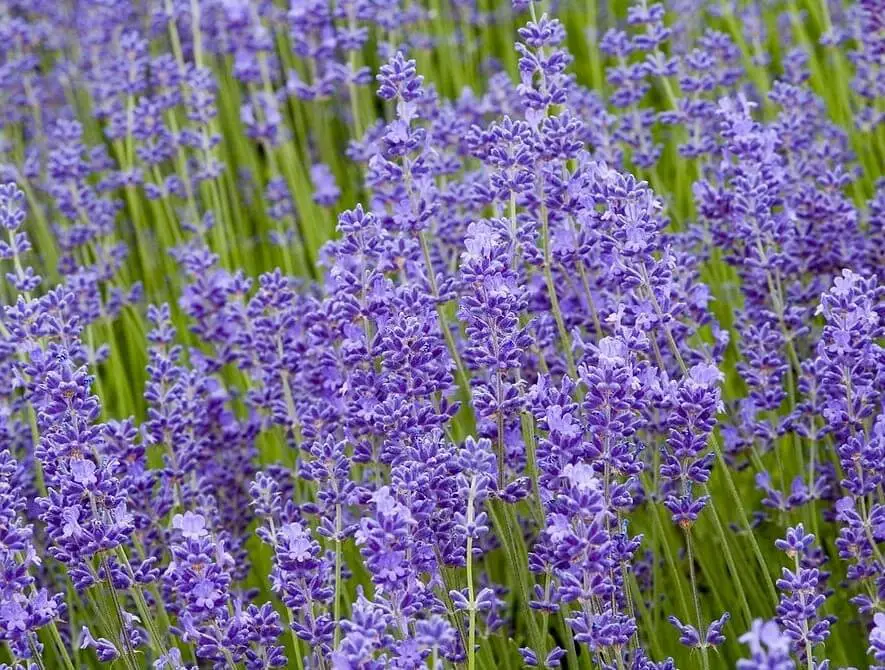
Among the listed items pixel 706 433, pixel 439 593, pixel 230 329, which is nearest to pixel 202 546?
pixel 439 593

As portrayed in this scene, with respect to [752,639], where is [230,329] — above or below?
above

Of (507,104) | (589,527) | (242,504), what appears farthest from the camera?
(507,104)

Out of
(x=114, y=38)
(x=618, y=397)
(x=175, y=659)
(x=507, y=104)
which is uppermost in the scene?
(x=114, y=38)

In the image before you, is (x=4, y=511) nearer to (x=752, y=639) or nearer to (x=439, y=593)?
(x=439, y=593)

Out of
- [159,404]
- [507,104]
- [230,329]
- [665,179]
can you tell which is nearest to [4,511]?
[159,404]

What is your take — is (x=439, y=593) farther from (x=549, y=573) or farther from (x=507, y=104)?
(x=507, y=104)

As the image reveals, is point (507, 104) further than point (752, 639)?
Yes

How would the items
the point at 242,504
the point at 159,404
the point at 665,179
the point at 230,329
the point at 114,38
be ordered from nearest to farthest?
the point at 159,404 < the point at 242,504 < the point at 230,329 < the point at 665,179 < the point at 114,38
